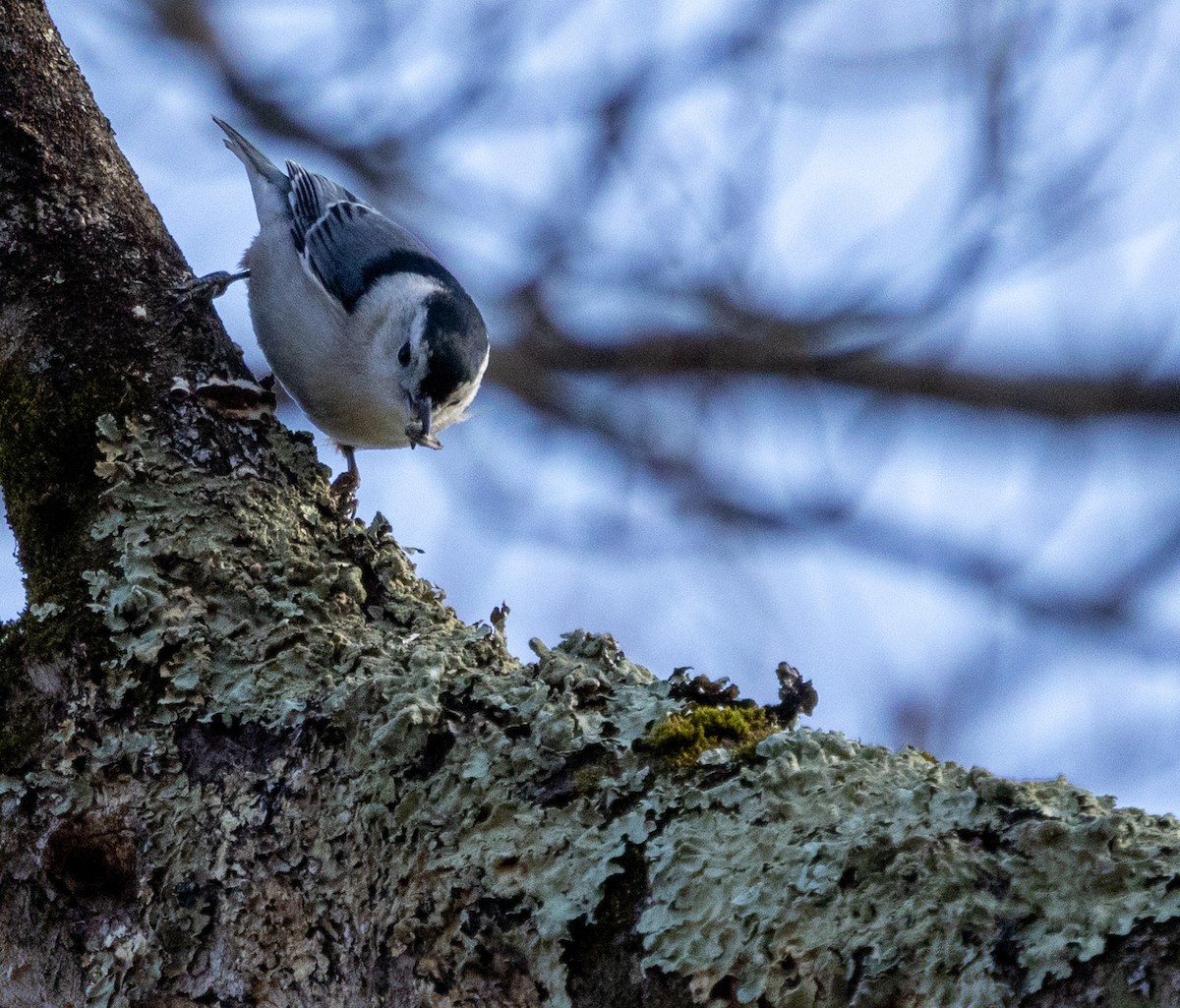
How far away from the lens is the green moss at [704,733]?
3.96 ft

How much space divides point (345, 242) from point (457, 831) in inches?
85.6

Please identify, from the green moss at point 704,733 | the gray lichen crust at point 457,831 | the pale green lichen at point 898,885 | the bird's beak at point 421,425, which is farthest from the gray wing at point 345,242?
the pale green lichen at point 898,885

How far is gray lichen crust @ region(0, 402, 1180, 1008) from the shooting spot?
96 cm

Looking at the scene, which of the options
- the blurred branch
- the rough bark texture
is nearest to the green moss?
the rough bark texture

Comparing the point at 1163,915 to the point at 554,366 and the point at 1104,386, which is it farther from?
the point at 554,366

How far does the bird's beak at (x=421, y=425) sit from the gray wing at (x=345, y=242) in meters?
0.32

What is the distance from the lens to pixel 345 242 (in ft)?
10.1

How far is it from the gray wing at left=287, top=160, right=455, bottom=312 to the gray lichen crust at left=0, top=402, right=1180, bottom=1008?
4.77ft

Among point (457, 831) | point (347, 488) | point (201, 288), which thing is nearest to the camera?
point (457, 831)

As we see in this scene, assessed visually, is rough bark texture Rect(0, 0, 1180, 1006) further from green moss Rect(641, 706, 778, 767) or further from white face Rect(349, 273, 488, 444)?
white face Rect(349, 273, 488, 444)

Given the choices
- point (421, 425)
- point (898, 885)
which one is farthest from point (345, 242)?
point (898, 885)

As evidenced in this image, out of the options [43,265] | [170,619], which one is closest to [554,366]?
[43,265]

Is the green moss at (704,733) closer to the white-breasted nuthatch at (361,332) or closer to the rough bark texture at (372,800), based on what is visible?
the rough bark texture at (372,800)

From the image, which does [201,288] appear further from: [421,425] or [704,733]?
[704,733]
